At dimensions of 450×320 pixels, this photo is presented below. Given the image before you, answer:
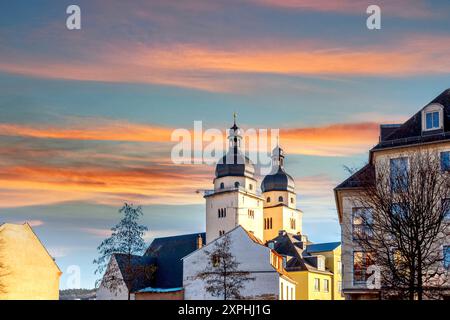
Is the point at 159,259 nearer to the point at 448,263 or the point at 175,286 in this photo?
the point at 175,286

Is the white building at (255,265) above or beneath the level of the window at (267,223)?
beneath

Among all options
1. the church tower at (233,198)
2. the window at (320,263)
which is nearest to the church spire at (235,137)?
the church tower at (233,198)

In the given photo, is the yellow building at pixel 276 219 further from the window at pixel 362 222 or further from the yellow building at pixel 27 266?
the window at pixel 362 222

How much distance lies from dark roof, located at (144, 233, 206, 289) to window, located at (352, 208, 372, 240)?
69.2 metres

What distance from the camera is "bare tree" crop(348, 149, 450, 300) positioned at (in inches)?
1660

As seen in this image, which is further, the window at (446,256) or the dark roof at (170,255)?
the dark roof at (170,255)

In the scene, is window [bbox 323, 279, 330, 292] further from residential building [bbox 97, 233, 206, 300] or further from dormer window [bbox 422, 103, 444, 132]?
dormer window [bbox 422, 103, 444, 132]

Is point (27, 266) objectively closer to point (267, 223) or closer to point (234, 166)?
point (234, 166)

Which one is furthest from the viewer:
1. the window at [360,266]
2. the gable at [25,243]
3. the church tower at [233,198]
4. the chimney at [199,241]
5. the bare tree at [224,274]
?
the church tower at [233,198]

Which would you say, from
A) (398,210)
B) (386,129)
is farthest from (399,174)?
(386,129)

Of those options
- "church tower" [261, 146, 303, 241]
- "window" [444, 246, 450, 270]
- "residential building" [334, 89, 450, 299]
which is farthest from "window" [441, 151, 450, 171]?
"church tower" [261, 146, 303, 241]

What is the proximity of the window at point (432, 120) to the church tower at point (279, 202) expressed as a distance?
113m

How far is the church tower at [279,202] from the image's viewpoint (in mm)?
166875

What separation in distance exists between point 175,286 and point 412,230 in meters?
80.8
